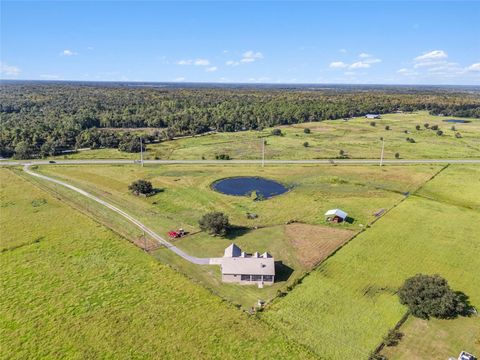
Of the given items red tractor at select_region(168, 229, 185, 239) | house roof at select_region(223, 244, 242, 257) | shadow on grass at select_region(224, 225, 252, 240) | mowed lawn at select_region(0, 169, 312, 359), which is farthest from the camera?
shadow on grass at select_region(224, 225, 252, 240)

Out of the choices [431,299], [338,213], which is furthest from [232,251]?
[431,299]

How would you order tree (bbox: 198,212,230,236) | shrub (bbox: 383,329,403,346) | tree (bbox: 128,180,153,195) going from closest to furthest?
shrub (bbox: 383,329,403,346), tree (bbox: 198,212,230,236), tree (bbox: 128,180,153,195)

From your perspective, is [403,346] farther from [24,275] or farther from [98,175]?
[98,175]

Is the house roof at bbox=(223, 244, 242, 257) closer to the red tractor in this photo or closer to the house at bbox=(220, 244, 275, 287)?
the house at bbox=(220, 244, 275, 287)

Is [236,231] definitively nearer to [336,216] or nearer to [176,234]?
[176,234]

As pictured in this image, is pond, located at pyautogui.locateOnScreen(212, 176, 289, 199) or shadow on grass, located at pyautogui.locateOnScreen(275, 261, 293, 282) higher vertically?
pond, located at pyautogui.locateOnScreen(212, 176, 289, 199)

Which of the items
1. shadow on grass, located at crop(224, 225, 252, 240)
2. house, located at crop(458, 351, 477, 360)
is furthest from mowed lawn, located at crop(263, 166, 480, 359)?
shadow on grass, located at crop(224, 225, 252, 240)

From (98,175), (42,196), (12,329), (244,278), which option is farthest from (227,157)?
(12,329)
